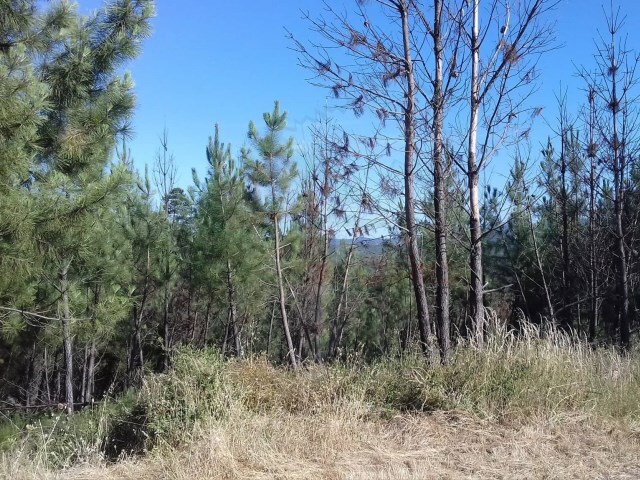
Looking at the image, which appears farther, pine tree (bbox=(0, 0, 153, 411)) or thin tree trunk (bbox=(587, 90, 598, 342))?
thin tree trunk (bbox=(587, 90, 598, 342))

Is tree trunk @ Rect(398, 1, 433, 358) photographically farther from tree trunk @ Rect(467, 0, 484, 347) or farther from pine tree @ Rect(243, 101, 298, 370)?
pine tree @ Rect(243, 101, 298, 370)

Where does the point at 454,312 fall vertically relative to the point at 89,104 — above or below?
below

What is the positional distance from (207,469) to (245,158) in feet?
44.3

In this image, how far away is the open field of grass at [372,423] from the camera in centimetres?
476

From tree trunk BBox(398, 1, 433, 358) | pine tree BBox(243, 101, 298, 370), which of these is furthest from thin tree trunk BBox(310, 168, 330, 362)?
tree trunk BBox(398, 1, 433, 358)

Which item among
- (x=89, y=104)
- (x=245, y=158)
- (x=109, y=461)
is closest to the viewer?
(x=109, y=461)

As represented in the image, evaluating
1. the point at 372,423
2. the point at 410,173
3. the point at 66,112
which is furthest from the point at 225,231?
the point at 372,423

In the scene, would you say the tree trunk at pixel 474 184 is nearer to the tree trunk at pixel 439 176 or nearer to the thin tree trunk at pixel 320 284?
the tree trunk at pixel 439 176

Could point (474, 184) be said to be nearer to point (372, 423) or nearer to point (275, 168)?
point (372, 423)

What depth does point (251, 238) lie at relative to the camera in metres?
18.0

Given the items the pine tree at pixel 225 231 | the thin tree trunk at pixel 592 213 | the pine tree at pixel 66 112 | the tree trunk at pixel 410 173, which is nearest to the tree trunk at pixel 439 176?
the tree trunk at pixel 410 173

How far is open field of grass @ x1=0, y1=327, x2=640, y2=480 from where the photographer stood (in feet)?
15.6

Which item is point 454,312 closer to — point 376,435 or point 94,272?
point 94,272

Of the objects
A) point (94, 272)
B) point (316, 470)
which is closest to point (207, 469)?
point (316, 470)
